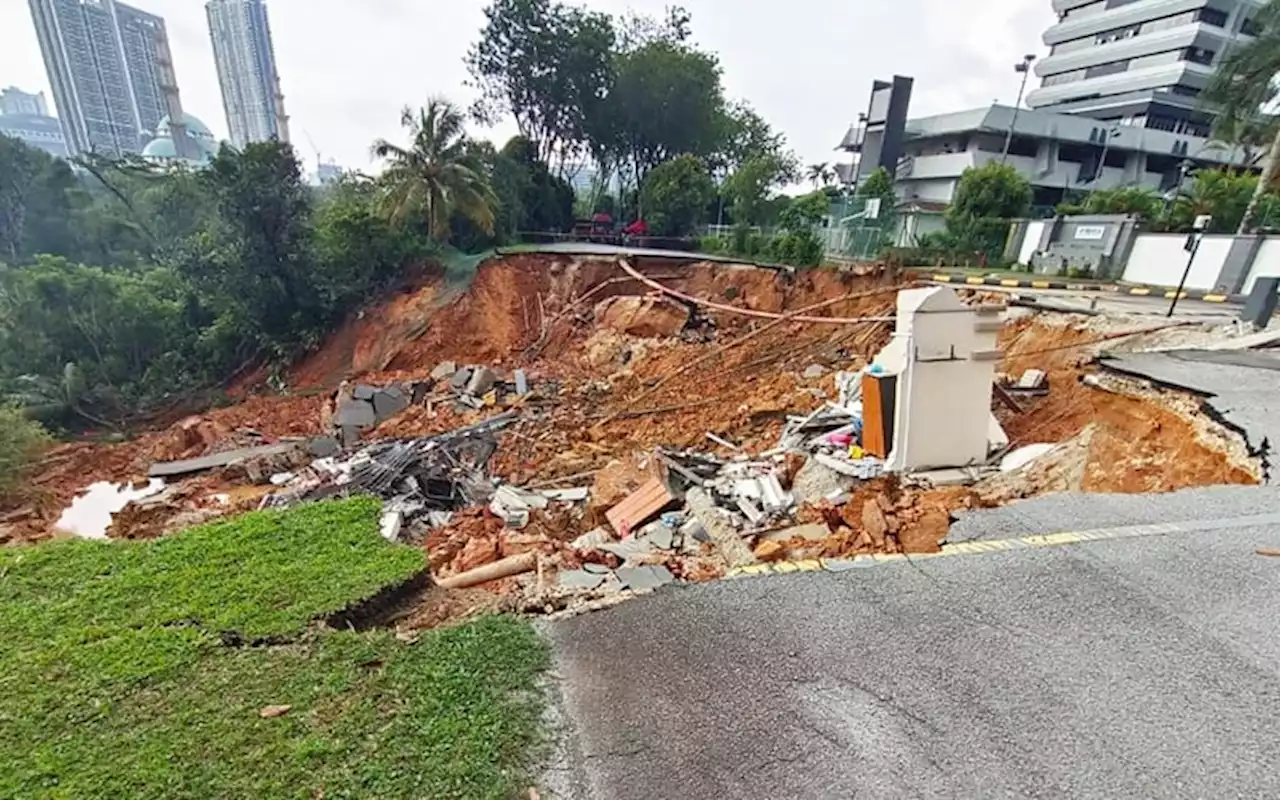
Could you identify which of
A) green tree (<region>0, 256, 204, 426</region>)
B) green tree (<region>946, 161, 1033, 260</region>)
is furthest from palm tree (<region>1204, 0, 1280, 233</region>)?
green tree (<region>0, 256, 204, 426</region>)

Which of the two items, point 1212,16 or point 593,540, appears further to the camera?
point 1212,16

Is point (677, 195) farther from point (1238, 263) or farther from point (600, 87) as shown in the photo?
point (1238, 263)

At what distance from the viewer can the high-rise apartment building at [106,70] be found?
177ft

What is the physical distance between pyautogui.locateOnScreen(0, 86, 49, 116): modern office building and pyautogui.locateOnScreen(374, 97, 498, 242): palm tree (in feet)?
453

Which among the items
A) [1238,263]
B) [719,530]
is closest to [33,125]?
[719,530]

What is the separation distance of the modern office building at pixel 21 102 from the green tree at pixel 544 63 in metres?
133

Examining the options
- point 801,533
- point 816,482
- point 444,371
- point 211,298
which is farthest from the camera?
point 211,298

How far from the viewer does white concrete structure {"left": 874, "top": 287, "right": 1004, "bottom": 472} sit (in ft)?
19.8

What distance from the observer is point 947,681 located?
2770 mm

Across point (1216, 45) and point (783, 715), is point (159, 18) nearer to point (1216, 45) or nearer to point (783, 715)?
point (783, 715)

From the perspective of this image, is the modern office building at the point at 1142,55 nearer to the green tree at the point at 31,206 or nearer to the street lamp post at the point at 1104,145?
the street lamp post at the point at 1104,145

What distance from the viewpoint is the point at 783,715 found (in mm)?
2629

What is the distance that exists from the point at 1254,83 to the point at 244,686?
2624cm

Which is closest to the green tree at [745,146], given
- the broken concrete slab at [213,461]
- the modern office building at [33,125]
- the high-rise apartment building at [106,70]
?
the broken concrete slab at [213,461]
